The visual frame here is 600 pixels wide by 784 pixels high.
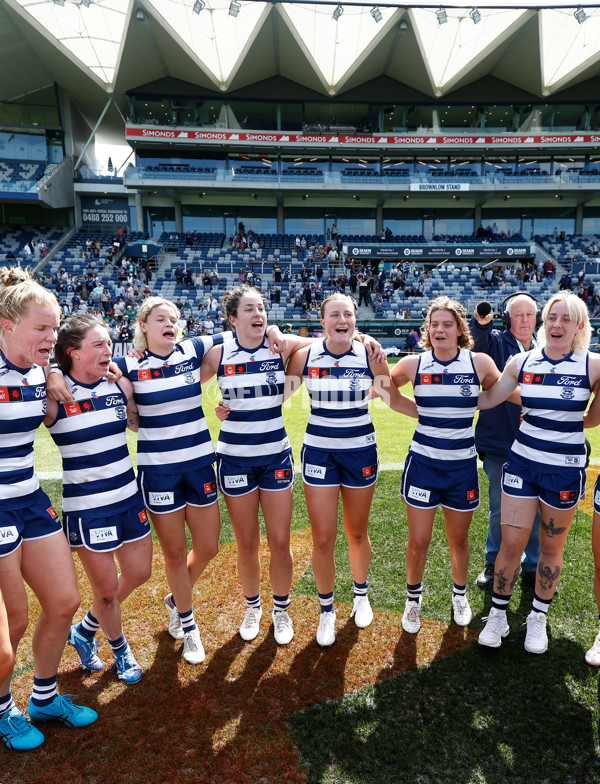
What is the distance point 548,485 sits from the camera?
2986 millimetres

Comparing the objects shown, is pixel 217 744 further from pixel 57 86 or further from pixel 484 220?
pixel 57 86

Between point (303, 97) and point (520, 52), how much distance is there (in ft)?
47.4

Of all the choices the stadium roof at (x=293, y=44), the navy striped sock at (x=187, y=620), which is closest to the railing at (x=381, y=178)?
the stadium roof at (x=293, y=44)

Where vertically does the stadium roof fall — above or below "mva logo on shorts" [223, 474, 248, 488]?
above

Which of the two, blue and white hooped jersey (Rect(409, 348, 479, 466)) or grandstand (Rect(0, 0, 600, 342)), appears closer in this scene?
blue and white hooped jersey (Rect(409, 348, 479, 466))

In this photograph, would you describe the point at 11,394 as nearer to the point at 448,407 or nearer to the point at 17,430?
the point at 17,430

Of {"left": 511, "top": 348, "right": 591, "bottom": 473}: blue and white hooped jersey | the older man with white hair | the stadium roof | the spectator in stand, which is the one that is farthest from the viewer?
the stadium roof

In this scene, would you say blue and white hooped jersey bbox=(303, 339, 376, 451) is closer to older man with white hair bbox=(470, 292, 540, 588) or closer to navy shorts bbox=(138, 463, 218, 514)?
navy shorts bbox=(138, 463, 218, 514)

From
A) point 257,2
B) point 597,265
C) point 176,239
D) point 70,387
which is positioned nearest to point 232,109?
point 257,2

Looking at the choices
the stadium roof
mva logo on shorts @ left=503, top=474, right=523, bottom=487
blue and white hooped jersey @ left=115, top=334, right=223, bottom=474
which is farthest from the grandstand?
mva logo on shorts @ left=503, top=474, right=523, bottom=487

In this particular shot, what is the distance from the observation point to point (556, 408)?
9.71 ft

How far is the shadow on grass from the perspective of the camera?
2.34 meters

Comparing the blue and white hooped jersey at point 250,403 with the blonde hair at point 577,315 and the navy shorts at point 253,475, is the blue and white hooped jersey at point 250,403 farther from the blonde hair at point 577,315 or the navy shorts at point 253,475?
the blonde hair at point 577,315

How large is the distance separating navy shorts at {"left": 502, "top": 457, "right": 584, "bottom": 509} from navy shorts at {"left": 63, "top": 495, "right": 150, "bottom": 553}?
2423 millimetres
